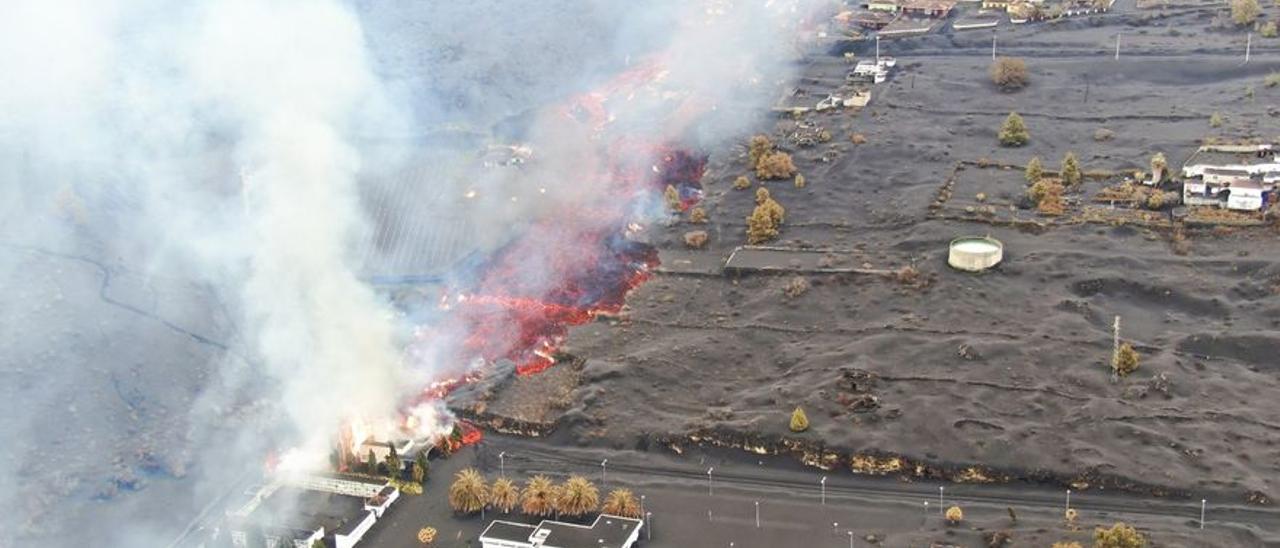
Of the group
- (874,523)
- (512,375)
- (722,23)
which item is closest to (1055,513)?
(874,523)

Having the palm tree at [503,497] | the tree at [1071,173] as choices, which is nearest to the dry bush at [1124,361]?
the tree at [1071,173]

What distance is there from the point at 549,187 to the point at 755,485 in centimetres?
2661

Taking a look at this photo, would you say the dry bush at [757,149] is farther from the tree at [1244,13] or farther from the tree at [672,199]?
the tree at [1244,13]

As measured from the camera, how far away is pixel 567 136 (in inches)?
2822

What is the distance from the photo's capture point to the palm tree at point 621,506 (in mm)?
39312

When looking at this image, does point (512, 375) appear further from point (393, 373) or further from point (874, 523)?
point (874, 523)

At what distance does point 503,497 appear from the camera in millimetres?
40250

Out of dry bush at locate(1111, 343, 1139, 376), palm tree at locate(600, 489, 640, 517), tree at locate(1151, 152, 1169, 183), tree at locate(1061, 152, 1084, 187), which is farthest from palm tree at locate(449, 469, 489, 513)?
tree at locate(1151, 152, 1169, 183)

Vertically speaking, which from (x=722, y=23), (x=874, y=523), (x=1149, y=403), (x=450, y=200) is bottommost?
(x=874, y=523)

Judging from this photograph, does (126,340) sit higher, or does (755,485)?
(126,340)

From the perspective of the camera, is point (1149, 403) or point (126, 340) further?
point (126, 340)

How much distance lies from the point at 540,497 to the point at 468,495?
2.19 m

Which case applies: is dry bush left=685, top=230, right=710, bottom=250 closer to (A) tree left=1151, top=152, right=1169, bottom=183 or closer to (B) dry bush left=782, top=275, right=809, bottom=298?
(B) dry bush left=782, top=275, right=809, bottom=298

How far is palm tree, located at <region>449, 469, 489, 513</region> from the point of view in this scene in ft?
132
